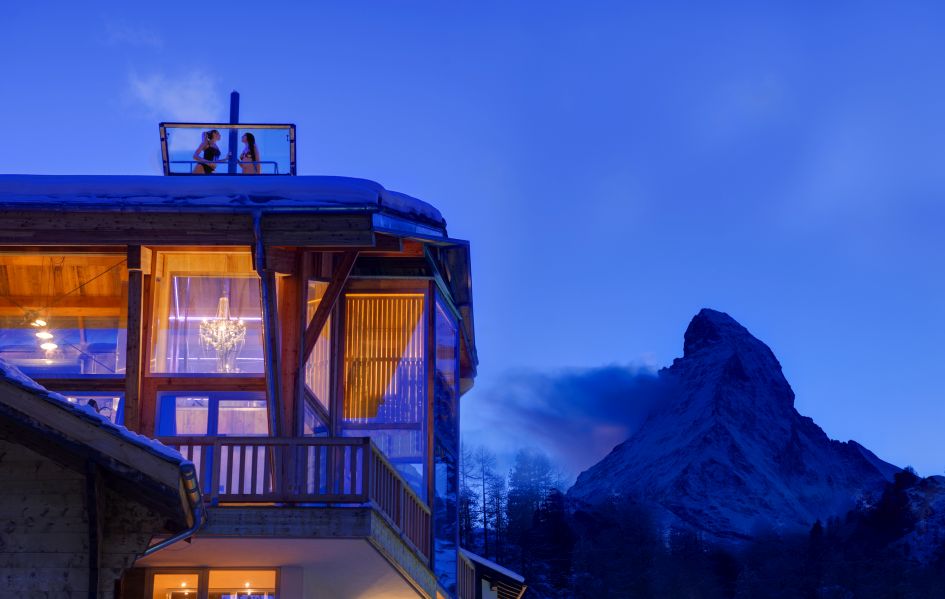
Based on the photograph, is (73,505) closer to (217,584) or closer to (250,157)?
(217,584)

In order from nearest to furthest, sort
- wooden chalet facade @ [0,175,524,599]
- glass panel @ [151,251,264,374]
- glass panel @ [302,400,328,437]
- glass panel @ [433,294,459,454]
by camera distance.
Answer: wooden chalet facade @ [0,175,524,599] → glass panel @ [151,251,264,374] → glass panel @ [302,400,328,437] → glass panel @ [433,294,459,454]

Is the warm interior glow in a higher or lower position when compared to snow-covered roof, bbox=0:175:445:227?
lower

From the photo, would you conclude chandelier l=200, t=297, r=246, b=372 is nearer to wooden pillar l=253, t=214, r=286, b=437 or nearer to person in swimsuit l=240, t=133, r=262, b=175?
wooden pillar l=253, t=214, r=286, b=437

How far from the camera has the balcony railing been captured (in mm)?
15688

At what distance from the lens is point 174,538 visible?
41.9ft

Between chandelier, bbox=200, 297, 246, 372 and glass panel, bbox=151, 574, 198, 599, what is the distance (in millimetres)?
2721

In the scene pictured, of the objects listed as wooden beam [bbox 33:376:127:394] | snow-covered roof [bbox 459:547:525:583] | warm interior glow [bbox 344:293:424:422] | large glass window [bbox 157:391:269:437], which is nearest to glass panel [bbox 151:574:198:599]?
large glass window [bbox 157:391:269:437]

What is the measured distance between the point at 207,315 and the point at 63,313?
74.0 inches

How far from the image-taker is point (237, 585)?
17.0 meters

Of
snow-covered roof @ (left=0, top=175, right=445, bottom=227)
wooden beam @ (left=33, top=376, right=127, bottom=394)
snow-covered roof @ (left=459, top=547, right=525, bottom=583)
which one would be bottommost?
wooden beam @ (left=33, top=376, right=127, bottom=394)

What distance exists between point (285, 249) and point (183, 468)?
260 inches

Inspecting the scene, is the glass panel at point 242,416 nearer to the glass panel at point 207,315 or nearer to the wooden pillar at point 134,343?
the glass panel at point 207,315

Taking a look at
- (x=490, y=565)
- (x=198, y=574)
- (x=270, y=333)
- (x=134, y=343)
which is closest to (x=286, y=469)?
(x=270, y=333)

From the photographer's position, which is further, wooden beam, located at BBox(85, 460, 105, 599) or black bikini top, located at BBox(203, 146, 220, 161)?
black bikini top, located at BBox(203, 146, 220, 161)
